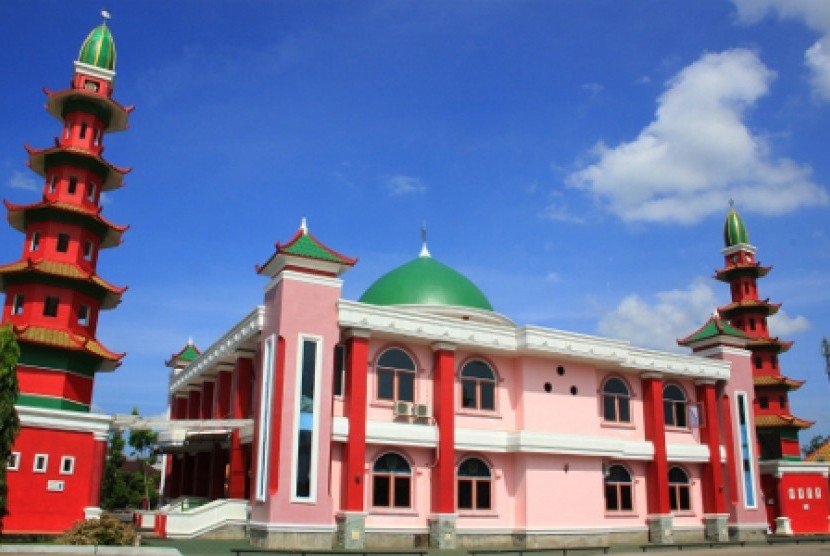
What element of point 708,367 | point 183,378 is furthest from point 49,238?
point 708,367

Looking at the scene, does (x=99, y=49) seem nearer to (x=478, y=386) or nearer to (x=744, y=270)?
(x=478, y=386)

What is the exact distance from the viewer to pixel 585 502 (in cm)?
2816

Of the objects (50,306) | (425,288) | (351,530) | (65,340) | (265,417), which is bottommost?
(351,530)

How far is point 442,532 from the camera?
81.7 ft

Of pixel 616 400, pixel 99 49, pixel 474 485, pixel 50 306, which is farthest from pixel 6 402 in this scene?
pixel 616 400

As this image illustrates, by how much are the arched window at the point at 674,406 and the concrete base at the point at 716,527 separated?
13.4 feet

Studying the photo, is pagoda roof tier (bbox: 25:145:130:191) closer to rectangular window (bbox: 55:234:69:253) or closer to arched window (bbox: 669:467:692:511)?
rectangular window (bbox: 55:234:69:253)

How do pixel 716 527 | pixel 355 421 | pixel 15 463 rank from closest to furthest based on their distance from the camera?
pixel 15 463, pixel 355 421, pixel 716 527

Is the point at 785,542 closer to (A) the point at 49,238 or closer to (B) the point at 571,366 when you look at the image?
(B) the point at 571,366

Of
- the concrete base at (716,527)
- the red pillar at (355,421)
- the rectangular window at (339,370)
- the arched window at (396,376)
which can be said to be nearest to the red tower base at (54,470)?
the rectangular window at (339,370)

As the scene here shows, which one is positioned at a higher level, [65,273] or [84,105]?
[84,105]

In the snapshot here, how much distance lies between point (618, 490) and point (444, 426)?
888 centimetres

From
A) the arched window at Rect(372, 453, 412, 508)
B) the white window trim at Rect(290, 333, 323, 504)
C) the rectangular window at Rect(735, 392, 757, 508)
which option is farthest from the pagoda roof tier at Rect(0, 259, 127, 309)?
the rectangular window at Rect(735, 392, 757, 508)

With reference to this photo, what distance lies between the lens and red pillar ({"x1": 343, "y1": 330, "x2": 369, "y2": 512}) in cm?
2388
